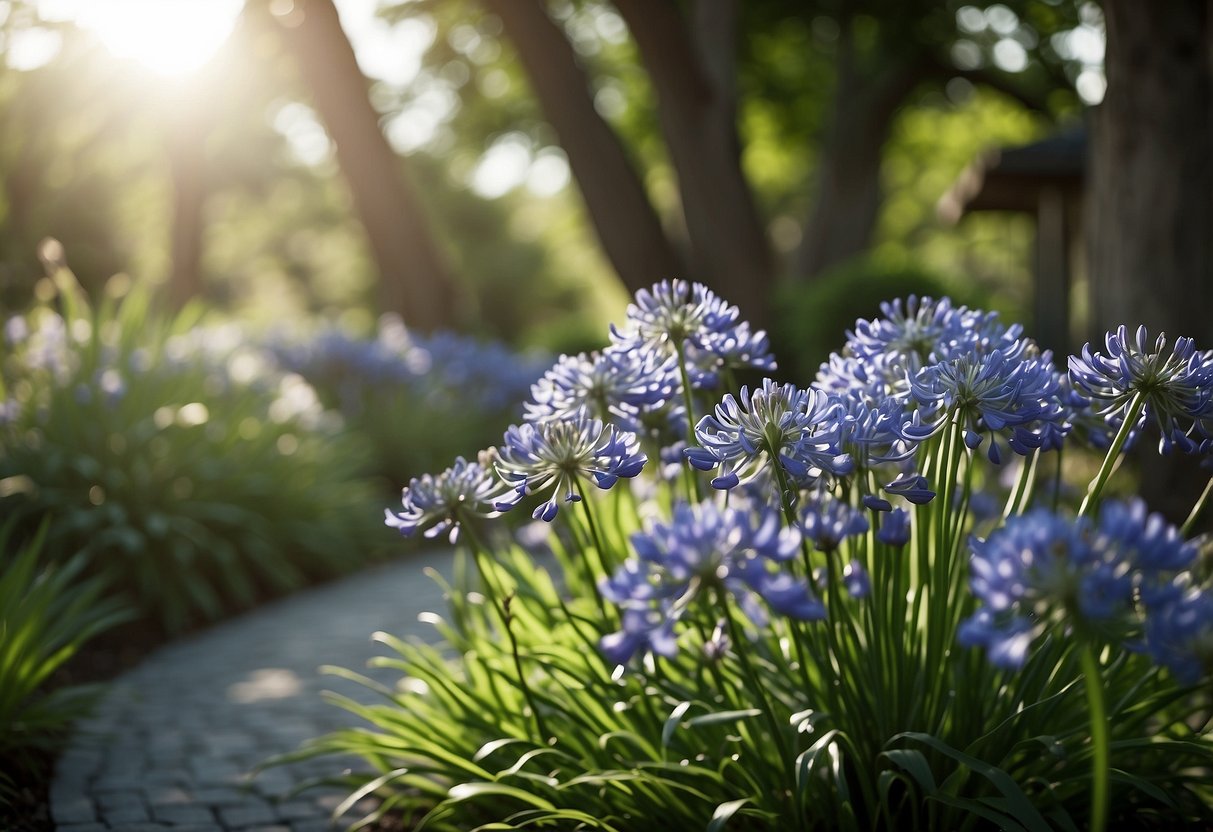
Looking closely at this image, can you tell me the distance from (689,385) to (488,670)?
84cm

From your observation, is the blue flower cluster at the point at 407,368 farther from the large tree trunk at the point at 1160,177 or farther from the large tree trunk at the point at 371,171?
the large tree trunk at the point at 1160,177

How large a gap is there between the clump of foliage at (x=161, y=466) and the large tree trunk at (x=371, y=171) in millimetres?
4721

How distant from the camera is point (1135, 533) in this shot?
1.39 meters

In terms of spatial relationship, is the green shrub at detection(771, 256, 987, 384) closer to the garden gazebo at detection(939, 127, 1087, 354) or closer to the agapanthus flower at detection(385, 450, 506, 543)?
the garden gazebo at detection(939, 127, 1087, 354)

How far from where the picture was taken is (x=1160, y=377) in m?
1.97

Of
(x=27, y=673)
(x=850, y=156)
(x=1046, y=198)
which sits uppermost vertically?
(x=850, y=156)

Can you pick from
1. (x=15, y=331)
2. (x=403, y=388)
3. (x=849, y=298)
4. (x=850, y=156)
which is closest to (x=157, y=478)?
(x=15, y=331)

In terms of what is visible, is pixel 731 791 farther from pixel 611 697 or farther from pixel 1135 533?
pixel 1135 533

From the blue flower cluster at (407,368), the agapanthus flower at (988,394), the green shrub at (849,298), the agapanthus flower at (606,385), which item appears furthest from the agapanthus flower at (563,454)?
the blue flower cluster at (407,368)

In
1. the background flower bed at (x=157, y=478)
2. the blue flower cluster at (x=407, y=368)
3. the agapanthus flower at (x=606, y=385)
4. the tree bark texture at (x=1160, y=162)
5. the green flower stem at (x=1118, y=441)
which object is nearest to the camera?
the green flower stem at (x=1118, y=441)

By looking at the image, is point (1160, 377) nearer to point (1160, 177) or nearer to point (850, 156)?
point (1160, 177)

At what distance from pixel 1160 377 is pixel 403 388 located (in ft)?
26.2

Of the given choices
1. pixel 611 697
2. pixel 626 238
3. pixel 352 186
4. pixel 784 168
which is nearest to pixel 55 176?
pixel 352 186

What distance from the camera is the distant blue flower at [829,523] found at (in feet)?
6.11
